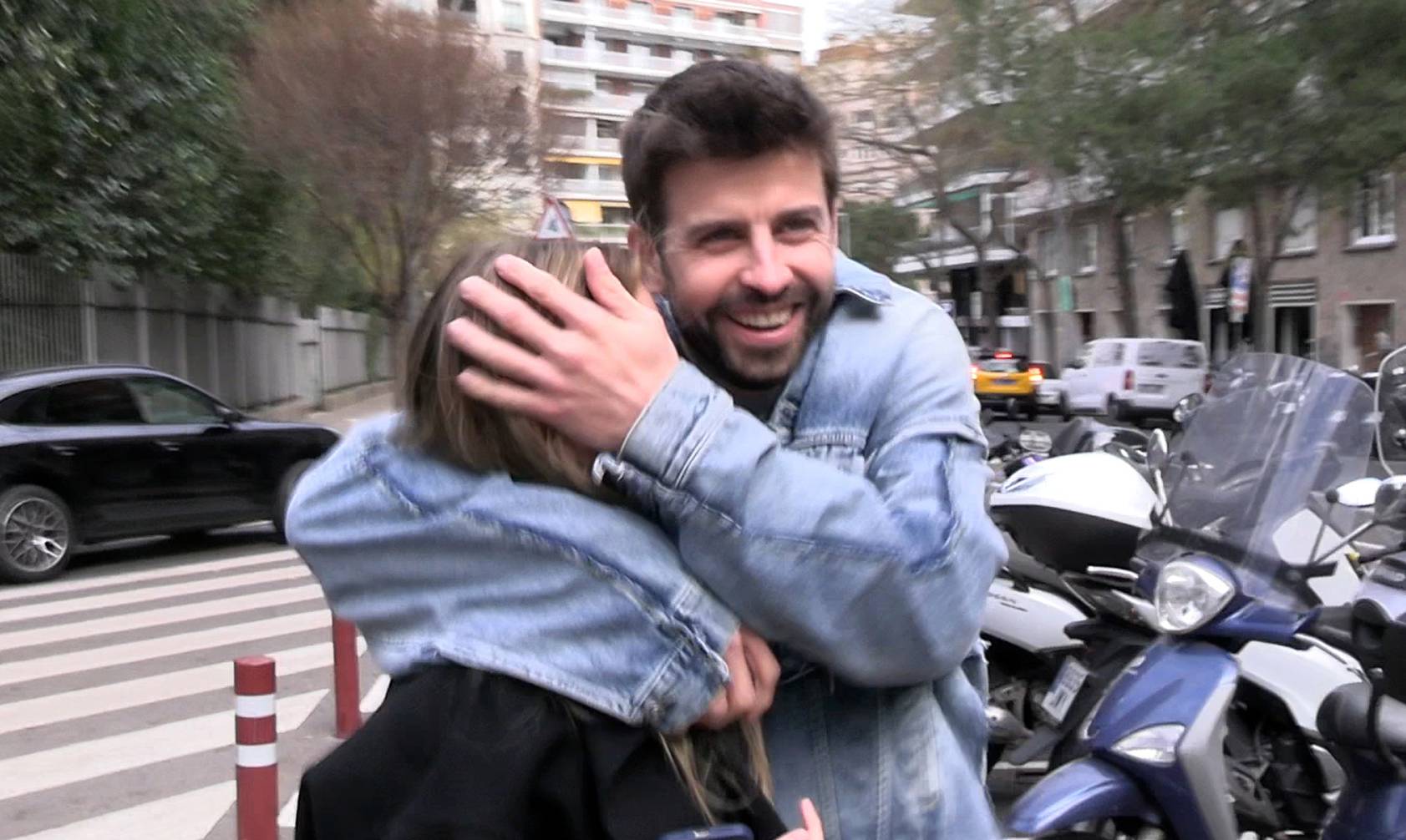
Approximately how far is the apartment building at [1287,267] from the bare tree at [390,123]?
1204 centimetres

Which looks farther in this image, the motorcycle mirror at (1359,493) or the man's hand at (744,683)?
the motorcycle mirror at (1359,493)

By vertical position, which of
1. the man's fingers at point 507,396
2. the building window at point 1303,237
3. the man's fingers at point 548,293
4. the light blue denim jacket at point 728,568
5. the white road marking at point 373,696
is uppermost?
the building window at point 1303,237

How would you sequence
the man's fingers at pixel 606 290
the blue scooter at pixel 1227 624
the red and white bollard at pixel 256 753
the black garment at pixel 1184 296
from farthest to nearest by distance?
the black garment at pixel 1184 296
the red and white bollard at pixel 256 753
the blue scooter at pixel 1227 624
the man's fingers at pixel 606 290

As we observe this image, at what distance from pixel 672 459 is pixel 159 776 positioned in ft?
16.1

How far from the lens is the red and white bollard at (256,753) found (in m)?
3.83

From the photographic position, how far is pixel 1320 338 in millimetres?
30109

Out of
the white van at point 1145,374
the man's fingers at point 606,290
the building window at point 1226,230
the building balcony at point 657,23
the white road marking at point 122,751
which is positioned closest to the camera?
the man's fingers at point 606,290

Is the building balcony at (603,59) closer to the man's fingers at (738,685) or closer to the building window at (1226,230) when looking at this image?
the building window at (1226,230)

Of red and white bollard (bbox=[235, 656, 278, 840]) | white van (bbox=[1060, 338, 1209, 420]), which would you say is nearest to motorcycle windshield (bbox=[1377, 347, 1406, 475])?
red and white bollard (bbox=[235, 656, 278, 840])

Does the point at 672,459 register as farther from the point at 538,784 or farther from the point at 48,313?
the point at 48,313

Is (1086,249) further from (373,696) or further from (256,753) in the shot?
(256,753)

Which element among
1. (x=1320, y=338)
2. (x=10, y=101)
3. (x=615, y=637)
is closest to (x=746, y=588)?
(x=615, y=637)

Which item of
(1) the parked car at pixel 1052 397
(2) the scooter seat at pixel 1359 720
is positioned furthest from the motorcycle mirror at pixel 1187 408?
(1) the parked car at pixel 1052 397

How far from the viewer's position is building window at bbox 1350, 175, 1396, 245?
1102 inches
